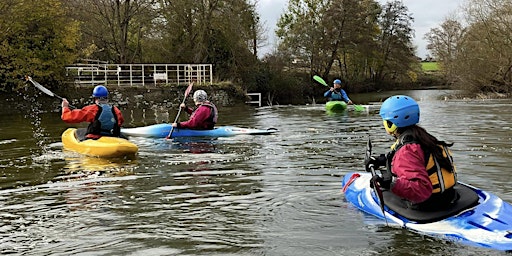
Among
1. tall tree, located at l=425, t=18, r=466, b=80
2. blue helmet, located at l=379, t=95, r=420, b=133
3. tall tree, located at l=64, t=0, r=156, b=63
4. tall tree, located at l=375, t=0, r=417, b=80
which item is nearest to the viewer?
blue helmet, located at l=379, t=95, r=420, b=133

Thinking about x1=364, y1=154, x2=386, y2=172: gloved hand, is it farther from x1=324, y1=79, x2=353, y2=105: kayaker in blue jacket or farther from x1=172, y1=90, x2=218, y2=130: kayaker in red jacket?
x1=324, y1=79, x2=353, y2=105: kayaker in blue jacket

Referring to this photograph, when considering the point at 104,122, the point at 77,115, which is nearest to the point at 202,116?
the point at 104,122

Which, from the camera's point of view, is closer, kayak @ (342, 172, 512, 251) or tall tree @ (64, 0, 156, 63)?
kayak @ (342, 172, 512, 251)

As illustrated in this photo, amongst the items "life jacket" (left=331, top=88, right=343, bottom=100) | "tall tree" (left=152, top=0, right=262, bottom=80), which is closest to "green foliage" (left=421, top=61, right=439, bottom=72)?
"tall tree" (left=152, top=0, right=262, bottom=80)

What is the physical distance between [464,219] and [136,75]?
22.9 m

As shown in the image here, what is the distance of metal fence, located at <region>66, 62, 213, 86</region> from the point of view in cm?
2319

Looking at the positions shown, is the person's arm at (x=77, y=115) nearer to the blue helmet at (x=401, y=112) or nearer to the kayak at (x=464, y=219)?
the kayak at (x=464, y=219)

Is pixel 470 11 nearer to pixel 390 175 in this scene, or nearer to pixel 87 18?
pixel 87 18

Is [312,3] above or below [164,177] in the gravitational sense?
above

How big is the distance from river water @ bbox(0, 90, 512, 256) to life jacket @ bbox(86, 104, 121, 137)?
0.58 metres

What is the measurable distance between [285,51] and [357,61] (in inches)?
327

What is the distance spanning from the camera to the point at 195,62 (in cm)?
2750

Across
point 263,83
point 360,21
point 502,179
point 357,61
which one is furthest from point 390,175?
point 357,61

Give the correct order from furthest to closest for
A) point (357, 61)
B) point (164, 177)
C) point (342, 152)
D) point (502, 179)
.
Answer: point (357, 61) < point (342, 152) < point (164, 177) < point (502, 179)
